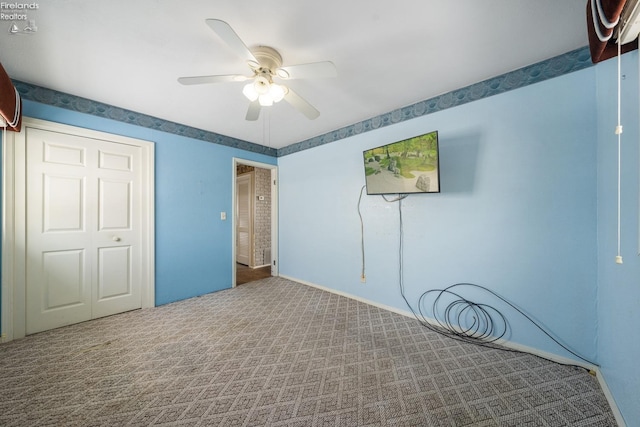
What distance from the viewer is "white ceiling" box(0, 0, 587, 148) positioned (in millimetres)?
1344

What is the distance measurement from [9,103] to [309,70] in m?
2.30

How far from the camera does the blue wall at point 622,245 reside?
1169 mm

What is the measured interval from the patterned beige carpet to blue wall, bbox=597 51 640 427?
27 centimetres

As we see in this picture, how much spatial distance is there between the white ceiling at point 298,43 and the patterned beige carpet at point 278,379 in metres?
2.43

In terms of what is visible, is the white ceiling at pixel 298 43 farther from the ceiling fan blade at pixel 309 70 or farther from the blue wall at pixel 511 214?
the blue wall at pixel 511 214

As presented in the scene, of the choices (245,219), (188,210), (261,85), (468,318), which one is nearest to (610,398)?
(468,318)

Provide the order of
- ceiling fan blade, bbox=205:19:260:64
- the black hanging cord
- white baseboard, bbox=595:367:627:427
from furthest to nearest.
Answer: the black hanging cord < white baseboard, bbox=595:367:627:427 < ceiling fan blade, bbox=205:19:260:64

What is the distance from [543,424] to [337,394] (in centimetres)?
118

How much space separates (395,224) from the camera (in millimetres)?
2674

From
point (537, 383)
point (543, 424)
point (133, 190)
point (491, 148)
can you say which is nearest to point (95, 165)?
point (133, 190)

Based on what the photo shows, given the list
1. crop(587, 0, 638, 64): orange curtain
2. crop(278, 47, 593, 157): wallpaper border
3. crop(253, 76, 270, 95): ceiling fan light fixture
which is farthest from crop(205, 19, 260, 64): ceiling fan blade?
crop(278, 47, 593, 157): wallpaper border

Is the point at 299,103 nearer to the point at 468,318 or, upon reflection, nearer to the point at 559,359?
the point at 468,318

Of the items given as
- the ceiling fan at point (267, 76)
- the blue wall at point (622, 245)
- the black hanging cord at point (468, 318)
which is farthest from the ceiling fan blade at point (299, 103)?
the black hanging cord at point (468, 318)

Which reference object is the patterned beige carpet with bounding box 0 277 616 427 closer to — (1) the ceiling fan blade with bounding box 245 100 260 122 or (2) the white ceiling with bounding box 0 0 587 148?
(1) the ceiling fan blade with bounding box 245 100 260 122
